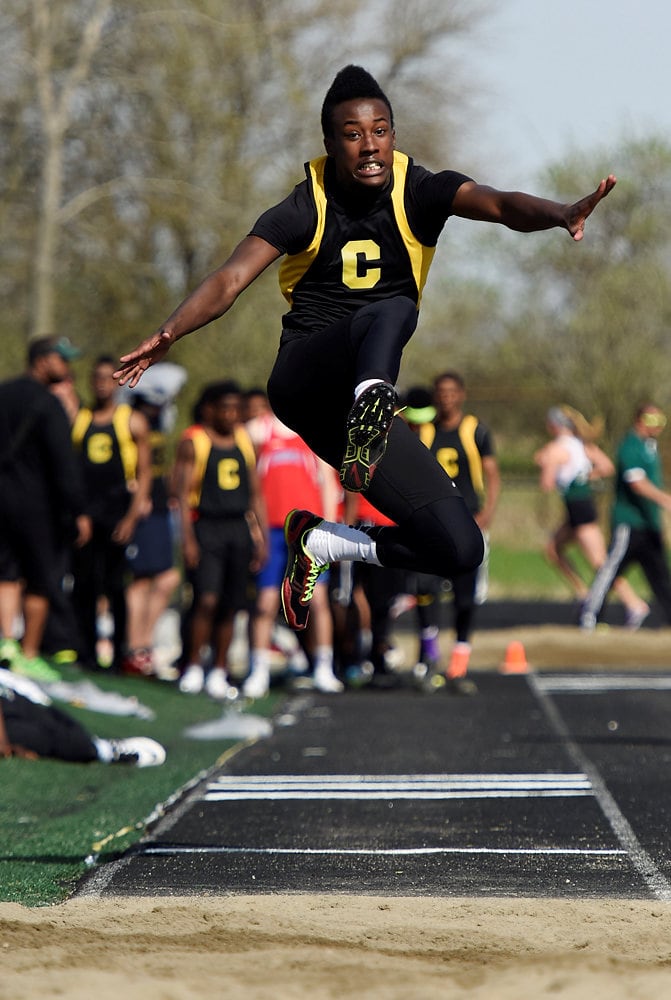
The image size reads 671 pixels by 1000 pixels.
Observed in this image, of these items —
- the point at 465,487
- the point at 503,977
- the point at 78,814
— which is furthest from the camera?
the point at 465,487

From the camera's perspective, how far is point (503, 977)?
12.7ft

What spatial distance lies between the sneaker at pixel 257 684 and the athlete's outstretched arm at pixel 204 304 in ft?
23.3

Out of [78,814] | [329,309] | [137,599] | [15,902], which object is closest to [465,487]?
[137,599]

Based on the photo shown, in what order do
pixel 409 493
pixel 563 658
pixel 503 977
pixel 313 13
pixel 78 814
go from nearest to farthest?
pixel 503 977 < pixel 409 493 < pixel 78 814 < pixel 563 658 < pixel 313 13

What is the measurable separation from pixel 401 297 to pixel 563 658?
9.56 meters

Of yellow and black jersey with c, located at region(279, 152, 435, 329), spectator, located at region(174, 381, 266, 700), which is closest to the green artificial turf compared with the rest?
spectator, located at region(174, 381, 266, 700)

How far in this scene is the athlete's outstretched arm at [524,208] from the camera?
15.7 feet

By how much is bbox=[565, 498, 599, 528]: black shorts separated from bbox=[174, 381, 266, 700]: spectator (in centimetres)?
581

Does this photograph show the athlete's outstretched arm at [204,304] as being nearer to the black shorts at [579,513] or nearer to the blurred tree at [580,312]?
the black shorts at [579,513]

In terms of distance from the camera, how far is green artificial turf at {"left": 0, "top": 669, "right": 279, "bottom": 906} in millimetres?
5562

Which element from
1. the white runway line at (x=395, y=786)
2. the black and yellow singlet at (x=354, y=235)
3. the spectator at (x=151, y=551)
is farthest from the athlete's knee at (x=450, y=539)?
the spectator at (x=151, y=551)

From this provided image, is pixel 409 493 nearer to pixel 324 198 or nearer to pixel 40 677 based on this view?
pixel 324 198

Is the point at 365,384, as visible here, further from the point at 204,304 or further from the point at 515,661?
the point at 515,661

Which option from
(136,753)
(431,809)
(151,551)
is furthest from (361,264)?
(151,551)
